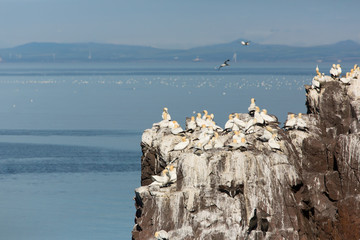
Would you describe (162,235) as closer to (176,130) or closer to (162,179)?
(162,179)

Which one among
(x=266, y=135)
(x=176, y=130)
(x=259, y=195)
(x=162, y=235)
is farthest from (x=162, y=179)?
(x=176, y=130)

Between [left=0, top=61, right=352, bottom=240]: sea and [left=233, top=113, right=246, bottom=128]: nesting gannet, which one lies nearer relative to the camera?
[left=233, top=113, right=246, bottom=128]: nesting gannet

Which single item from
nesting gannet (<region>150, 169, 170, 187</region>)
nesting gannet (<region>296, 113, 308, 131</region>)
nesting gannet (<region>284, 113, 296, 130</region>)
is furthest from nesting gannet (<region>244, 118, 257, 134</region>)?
nesting gannet (<region>150, 169, 170, 187</region>)

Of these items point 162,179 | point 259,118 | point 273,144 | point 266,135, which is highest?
point 259,118

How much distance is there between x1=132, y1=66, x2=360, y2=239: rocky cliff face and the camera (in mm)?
22344

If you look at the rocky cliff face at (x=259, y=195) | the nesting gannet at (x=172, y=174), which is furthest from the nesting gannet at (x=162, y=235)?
the nesting gannet at (x=172, y=174)

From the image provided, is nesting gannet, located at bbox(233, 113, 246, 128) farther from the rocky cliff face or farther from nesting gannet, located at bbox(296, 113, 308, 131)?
nesting gannet, located at bbox(296, 113, 308, 131)

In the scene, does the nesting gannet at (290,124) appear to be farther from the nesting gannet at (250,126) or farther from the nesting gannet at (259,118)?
the nesting gannet at (250,126)

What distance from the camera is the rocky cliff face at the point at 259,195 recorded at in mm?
22344

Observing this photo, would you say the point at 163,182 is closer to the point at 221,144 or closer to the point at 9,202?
the point at 221,144

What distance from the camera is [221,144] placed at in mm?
24922

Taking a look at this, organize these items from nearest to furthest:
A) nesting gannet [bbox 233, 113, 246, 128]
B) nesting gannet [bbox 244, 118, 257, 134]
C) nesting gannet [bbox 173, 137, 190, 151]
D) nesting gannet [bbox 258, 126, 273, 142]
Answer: nesting gannet [bbox 258, 126, 273, 142] < nesting gannet [bbox 173, 137, 190, 151] < nesting gannet [bbox 244, 118, 257, 134] < nesting gannet [bbox 233, 113, 246, 128]

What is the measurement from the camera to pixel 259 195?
22750 mm

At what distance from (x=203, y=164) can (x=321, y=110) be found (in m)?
9.63
